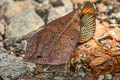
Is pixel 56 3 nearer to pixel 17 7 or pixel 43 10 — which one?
pixel 43 10

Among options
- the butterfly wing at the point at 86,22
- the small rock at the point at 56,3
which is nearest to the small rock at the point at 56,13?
the small rock at the point at 56,3

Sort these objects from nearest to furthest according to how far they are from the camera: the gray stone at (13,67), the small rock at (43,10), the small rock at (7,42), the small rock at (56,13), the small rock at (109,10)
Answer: the gray stone at (13,67) < the small rock at (7,42) < the small rock at (56,13) < the small rock at (43,10) < the small rock at (109,10)

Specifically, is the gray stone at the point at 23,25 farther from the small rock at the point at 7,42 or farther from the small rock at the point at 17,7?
the small rock at the point at 17,7

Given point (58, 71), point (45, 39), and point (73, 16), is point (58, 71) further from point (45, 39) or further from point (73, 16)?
point (73, 16)

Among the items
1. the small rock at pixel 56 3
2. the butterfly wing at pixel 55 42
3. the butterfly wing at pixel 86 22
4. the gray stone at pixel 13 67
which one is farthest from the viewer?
the small rock at pixel 56 3

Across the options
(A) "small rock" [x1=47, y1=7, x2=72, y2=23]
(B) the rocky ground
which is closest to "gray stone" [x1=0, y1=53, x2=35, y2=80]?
(B) the rocky ground

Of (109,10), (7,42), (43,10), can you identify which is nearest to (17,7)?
(43,10)
